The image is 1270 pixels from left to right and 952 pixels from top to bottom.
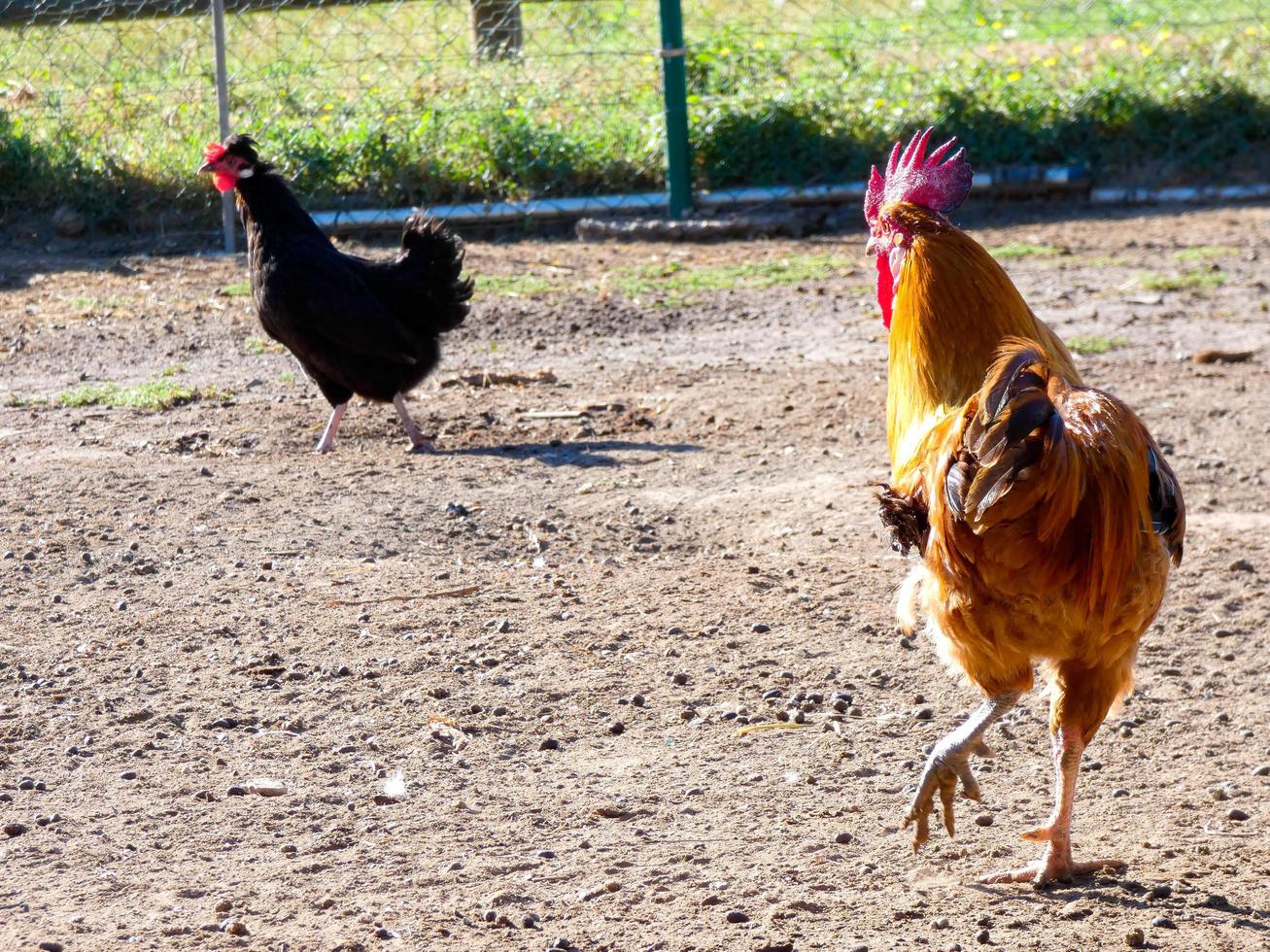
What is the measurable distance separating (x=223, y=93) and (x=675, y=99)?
3.48 metres

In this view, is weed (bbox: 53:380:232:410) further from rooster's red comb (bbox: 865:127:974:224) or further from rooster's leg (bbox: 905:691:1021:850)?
Result: rooster's leg (bbox: 905:691:1021:850)

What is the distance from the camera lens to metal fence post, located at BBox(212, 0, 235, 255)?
34.6 feet

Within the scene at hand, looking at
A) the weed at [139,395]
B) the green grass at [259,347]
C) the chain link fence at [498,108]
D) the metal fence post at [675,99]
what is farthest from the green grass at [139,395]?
the metal fence post at [675,99]

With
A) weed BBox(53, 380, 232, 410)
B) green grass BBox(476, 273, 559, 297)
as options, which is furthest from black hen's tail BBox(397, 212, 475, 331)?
green grass BBox(476, 273, 559, 297)

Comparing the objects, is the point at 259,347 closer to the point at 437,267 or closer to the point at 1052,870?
the point at 437,267

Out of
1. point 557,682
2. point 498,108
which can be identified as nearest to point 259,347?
point 498,108

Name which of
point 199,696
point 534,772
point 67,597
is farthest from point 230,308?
point 534,772

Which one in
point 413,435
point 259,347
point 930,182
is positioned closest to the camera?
point 930,182

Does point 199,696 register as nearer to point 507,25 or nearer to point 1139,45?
point 507,25

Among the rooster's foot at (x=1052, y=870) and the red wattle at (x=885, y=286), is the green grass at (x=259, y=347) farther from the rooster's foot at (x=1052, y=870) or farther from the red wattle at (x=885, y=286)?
the rooster's foot at (x=1052, y=870)

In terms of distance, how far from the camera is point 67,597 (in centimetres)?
511

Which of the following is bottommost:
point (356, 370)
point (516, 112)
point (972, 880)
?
point (972, 880)

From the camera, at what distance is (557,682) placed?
456cm

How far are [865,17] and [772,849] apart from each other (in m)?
13.1
